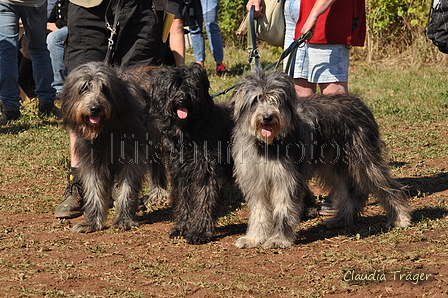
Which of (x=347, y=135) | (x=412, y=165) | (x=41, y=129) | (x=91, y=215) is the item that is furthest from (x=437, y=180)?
(x=41, y=129)

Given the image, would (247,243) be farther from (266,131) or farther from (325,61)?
(325,61)

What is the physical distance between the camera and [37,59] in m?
9.22

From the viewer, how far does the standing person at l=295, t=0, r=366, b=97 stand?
5320 mm

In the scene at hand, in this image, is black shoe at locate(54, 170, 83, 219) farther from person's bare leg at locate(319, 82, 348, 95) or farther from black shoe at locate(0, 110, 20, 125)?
black shoe at locate(0, 110, 20, 125)

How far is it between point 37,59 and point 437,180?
5908 millimetres

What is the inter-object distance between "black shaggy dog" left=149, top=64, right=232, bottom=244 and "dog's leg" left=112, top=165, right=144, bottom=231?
1.63 ft

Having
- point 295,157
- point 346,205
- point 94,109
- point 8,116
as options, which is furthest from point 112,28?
point 8,116

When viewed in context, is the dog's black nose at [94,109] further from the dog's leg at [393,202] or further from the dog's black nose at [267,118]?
the dog's leg at [393,202]

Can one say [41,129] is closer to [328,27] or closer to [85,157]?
[85,157]

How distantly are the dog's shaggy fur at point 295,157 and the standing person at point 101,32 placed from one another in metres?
1.62

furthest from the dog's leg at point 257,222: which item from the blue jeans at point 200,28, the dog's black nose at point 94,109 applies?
the blue jeans at point 200,28

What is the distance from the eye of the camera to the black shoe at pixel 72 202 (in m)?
5.62

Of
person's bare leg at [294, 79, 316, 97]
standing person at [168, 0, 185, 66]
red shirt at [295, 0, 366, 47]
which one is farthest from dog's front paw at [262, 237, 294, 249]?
standing person at [168, 0, 185, 66]

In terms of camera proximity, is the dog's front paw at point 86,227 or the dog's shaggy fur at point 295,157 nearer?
the dog's shaggy fur at point 295,157
